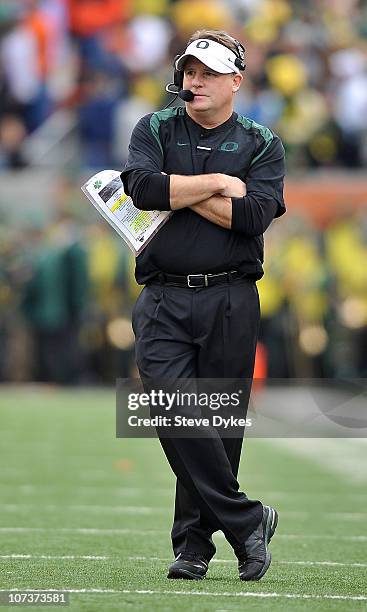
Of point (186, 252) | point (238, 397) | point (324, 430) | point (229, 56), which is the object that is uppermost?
point (229, 56)

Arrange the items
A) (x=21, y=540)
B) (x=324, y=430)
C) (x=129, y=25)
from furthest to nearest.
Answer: (x=129, y=25)
(x=324, y=430)
(x=21, y=540)

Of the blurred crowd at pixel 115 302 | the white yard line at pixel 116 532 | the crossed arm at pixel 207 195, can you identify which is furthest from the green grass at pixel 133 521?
the blurred crowd at pixel 115 302

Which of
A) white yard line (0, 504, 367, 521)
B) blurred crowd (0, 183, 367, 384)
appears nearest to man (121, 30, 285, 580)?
white yard line (0, 504, 367, 521)

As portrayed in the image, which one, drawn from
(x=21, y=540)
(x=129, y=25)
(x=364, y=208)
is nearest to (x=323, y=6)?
(x=129, y=25)

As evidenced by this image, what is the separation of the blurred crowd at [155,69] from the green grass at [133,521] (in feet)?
20.6

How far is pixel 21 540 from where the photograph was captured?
834 centimetres

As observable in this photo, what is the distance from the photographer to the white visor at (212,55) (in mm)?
6723

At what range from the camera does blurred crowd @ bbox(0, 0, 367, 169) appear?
2222 centimetres

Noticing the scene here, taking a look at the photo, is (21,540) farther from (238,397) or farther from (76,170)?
(76,170)

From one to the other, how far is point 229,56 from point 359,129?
1594 cm

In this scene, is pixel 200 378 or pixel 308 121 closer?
pixel 200 378

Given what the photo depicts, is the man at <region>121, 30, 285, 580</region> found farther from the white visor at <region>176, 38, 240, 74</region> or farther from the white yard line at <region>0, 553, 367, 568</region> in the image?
the white yard line at <region>0, 553, 367, 568</region>

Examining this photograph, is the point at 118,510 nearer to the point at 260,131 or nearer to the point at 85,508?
the point at 85,508

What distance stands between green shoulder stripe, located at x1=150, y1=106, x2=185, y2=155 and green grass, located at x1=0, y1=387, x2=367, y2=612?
1856mm
